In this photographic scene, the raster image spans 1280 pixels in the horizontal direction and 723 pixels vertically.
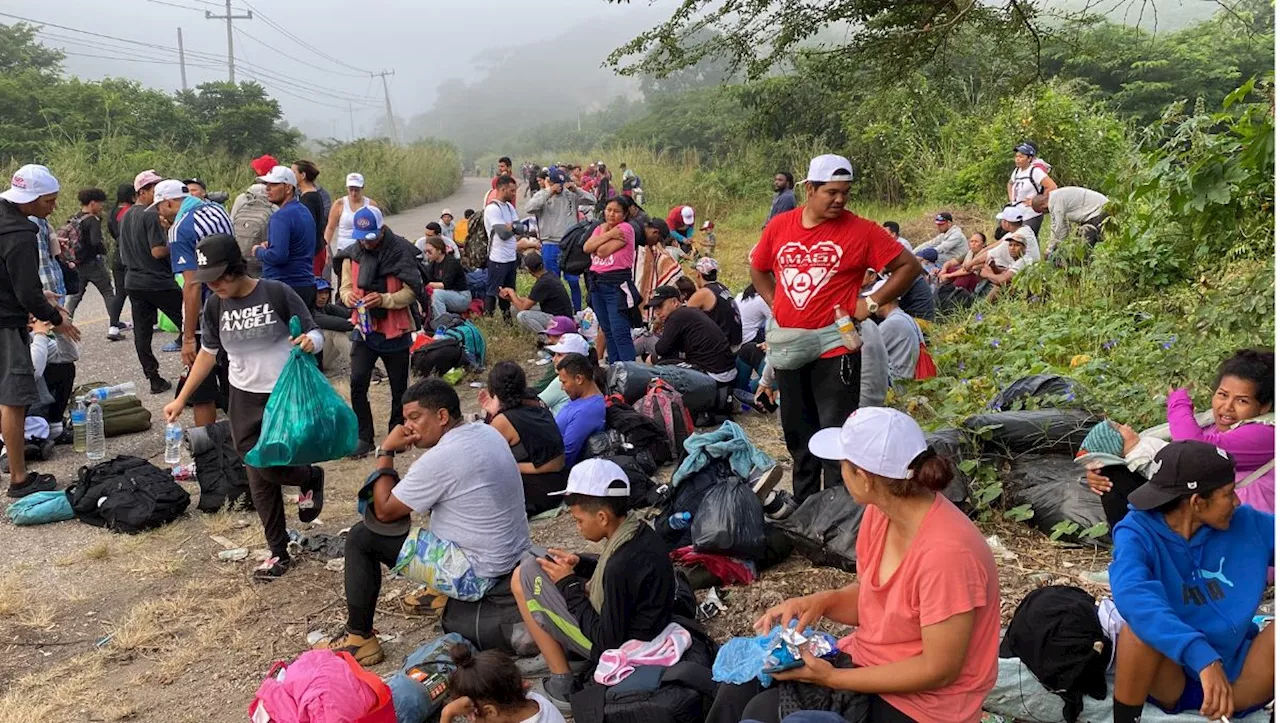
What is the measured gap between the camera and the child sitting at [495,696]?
2996 millimetres

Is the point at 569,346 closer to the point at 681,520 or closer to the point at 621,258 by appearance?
the point at 621,258

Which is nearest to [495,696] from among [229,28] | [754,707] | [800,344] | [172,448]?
[754,707]

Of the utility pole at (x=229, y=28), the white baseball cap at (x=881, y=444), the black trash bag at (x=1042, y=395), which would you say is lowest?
the black trash bag at (x=1042, y=395)

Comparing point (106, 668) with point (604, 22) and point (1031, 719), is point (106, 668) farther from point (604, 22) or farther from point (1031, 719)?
point (604, 22)

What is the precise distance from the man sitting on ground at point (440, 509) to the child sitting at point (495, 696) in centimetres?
115

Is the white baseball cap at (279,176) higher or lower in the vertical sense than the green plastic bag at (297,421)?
higher

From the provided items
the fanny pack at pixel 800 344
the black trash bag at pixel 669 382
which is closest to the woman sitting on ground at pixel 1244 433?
the fanny pack at pixel 800 344

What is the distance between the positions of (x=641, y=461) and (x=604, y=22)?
15135cm

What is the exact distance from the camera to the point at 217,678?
432cm

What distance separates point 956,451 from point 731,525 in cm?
136

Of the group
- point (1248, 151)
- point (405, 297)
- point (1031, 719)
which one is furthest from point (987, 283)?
point (1031, 719)

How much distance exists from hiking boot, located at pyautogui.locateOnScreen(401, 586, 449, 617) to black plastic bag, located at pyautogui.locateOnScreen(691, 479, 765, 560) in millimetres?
1173

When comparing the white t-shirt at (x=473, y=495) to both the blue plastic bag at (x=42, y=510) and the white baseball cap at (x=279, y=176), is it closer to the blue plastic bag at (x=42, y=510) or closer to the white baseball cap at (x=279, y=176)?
the blue plastic bag at (x=42, y=510)

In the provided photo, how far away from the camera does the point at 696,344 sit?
7.58m
